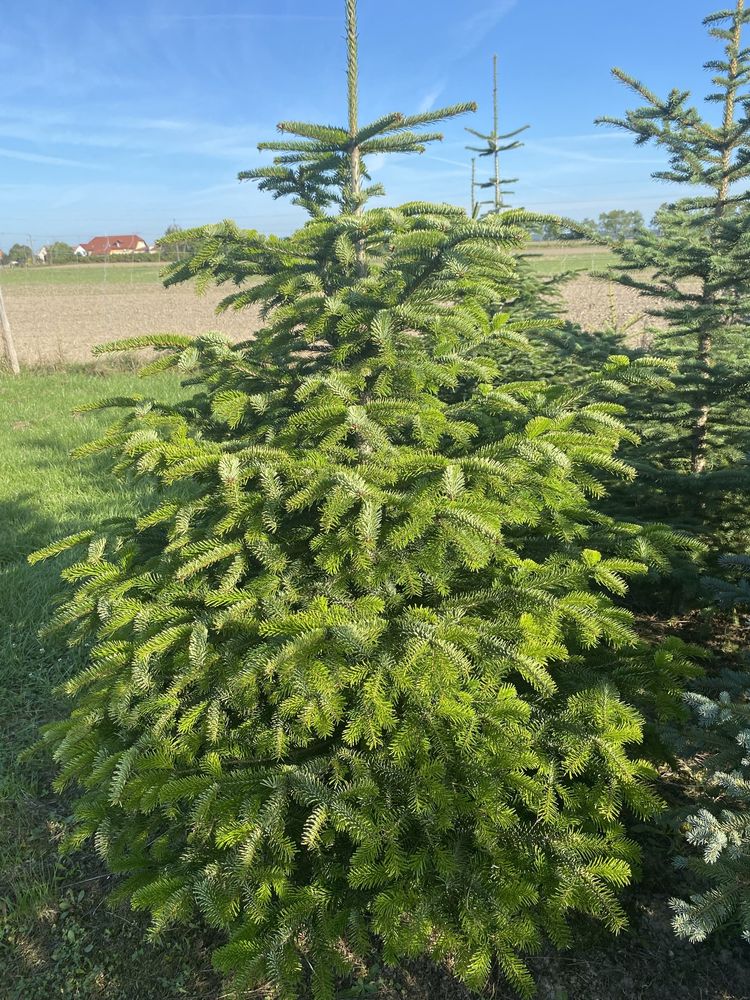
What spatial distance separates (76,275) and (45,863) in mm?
44423

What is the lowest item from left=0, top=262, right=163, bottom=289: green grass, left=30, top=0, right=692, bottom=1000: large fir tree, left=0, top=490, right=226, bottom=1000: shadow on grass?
A: left=0, top=490, right=226, bottom=1000: shadow on grass

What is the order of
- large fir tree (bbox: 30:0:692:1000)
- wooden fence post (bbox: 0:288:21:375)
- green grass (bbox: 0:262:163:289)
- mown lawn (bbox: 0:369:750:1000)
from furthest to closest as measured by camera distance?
1. green grass (bbox: 0:262:163:289)
2. wooden fence post (bbox: 0:288:21:375)
3. mown lawn (bbox: 0:369:750:1000)
4. large fir tree (bbox: 30:0:692:1000)

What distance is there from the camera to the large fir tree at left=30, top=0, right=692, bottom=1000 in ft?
6.20

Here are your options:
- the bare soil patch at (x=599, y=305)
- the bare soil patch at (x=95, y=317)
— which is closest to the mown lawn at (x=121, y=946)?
the bare soil patch at (x=95, y=317)

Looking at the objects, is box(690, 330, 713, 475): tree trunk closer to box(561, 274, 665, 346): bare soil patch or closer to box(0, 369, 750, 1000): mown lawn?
box(0, 369, 750, 1000): mown lawn

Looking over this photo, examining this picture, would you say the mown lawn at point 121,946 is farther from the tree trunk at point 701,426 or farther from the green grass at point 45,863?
the tree trunk at point 701,426

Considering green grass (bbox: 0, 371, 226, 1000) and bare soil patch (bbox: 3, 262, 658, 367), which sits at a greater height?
bare soil patch (bbox: 3, 262, 658, 367)

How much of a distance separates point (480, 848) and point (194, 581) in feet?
4.58

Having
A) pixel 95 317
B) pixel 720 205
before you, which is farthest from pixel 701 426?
pixel 95 317

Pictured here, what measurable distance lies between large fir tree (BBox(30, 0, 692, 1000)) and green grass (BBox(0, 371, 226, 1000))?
0.37 metres

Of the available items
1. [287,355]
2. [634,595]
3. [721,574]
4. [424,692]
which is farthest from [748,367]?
[424,692]

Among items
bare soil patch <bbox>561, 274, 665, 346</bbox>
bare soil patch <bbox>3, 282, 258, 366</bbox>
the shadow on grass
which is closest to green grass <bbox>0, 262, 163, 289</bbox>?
bare soil patch <bbox>3, 282, 258, 366</bbox>

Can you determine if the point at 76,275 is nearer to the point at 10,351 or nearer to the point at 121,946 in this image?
the point at 10,351

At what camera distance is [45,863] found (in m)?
2.71
